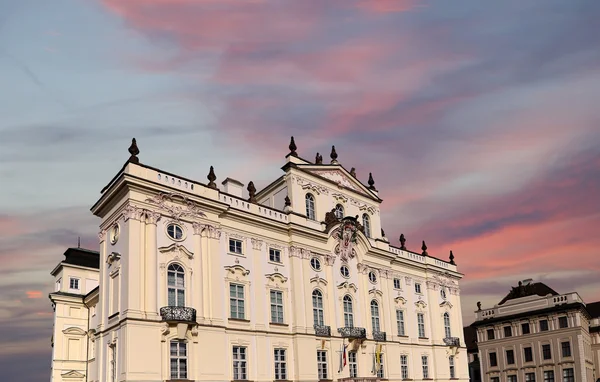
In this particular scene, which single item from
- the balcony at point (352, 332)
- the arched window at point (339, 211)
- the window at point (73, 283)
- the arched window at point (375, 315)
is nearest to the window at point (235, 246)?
the balcony at point (352, 332)

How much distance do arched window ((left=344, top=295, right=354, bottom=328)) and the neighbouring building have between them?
137 feet

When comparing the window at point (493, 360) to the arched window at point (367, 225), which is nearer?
the arched window at point (367, 225)

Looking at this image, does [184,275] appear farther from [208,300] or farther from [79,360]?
[79,360]

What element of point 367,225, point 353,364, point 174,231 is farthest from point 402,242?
point 174,231

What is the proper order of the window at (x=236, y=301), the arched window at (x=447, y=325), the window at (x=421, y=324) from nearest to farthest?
the window at (x=236, y=301)
the window at (x=421, y=324)
the arched window at (x=447, y=325)

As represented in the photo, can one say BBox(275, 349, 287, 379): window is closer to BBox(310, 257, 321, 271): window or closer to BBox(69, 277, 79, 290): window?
BBox(310, 257, 321, 271): window

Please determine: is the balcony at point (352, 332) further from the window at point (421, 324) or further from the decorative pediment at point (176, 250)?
the decorative pediment at point (176, 250)

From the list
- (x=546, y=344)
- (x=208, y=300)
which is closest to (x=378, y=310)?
(x=208, y=300)

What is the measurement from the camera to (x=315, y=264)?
4772 centimetres

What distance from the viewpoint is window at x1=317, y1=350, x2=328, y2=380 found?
44906 millimetres

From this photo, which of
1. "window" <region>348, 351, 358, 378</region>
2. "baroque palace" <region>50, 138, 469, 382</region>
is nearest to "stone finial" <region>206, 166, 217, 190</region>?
"baroque palace" <region>50, 138, 469, 382</region>

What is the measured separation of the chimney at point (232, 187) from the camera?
149 ft

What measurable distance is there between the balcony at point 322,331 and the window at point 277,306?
130 inches

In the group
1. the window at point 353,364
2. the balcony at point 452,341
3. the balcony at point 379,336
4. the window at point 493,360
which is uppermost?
the balcony at point 379,336
